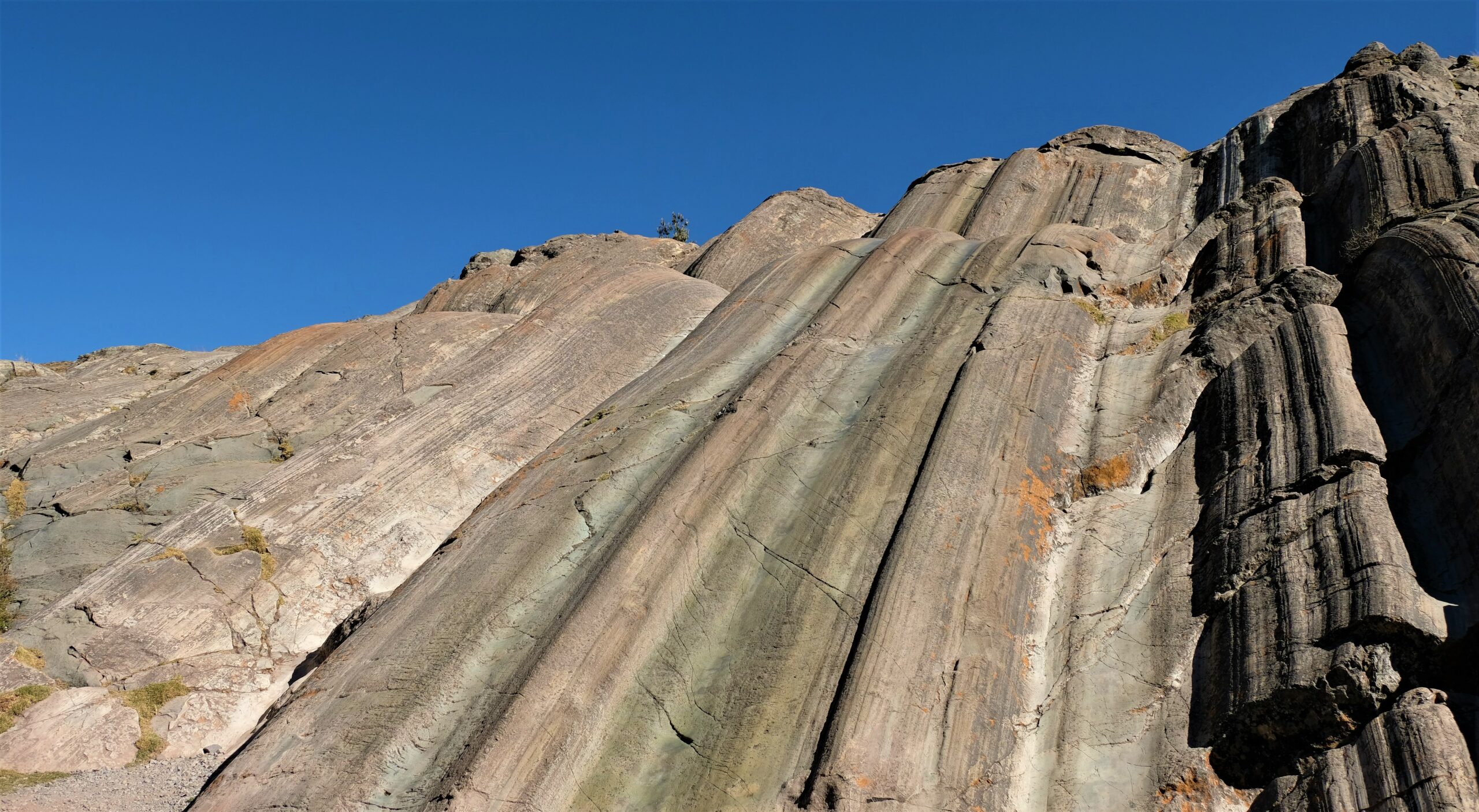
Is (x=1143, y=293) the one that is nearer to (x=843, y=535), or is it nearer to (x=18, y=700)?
(x=843, y=535)

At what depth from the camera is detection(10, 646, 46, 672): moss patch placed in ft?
38.6

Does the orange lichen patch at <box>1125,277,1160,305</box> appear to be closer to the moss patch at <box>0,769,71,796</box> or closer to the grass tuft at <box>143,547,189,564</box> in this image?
the grass tuft at <box>143,547,189,564</box>

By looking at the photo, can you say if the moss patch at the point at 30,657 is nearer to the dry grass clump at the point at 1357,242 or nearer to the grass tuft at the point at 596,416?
the grass tuft at the point at 596,416

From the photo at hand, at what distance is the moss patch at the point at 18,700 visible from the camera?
36.3 ft

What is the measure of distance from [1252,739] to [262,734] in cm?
842

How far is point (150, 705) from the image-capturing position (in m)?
11.7

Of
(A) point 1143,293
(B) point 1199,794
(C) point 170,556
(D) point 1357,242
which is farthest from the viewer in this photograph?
(A) point 1143,293

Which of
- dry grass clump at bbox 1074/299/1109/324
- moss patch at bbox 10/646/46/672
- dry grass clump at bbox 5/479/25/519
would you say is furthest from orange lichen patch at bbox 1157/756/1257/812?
dry grass clump at bbox 5/479/25/519

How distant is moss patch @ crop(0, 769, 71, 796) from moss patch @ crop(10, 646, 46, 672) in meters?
1.57

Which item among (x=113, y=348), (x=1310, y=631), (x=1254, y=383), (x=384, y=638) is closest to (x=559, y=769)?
(x=384, y=638)

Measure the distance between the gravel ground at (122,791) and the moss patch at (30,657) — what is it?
176cm

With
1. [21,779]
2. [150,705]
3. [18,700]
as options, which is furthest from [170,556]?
[21,779]

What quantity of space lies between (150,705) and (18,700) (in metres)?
1.27

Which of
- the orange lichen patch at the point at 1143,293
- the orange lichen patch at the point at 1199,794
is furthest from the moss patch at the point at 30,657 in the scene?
the orange lichen patch at the point at 1143,293
